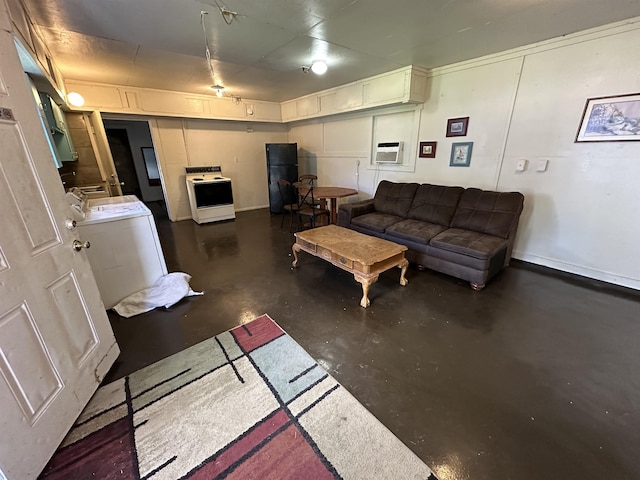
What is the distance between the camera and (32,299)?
1230mm

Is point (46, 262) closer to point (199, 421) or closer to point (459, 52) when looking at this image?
point (199, 421)

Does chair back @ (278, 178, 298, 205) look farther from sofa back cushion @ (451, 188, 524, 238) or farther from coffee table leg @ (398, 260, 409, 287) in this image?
coffee table leg @ (398, 260, 409, 287)

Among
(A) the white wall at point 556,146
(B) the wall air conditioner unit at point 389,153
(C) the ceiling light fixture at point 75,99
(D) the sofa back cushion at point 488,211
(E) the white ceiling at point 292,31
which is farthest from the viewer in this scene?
(B) the wall air conditioner unit at point 389,153

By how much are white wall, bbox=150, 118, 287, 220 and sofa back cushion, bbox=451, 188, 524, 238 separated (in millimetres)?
4754

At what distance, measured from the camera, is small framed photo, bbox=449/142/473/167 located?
3.56 meters

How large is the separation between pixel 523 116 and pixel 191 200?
5.59 meters

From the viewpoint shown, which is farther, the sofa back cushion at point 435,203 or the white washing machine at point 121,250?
the sofa back cushion at point 435,203

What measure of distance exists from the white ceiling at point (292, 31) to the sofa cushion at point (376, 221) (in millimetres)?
2002

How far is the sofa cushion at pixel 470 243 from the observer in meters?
2.65

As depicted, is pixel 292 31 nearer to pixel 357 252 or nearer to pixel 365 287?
pixel 357 252

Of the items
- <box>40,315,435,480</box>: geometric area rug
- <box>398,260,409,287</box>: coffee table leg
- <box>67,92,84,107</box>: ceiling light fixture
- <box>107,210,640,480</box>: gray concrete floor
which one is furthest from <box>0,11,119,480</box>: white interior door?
<box>67,92,84,107</box>: ceiling light fixture

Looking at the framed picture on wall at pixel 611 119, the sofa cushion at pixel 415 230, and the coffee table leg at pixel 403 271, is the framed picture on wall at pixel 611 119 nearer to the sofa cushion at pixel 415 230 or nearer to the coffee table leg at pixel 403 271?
the sofa cushion at pixel 415 230

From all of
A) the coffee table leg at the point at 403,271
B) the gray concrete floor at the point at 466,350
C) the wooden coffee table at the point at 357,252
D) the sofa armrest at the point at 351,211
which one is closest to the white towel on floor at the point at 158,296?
the gray concrete floor at the point at 466,350

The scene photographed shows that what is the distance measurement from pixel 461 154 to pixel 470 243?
155 cm
